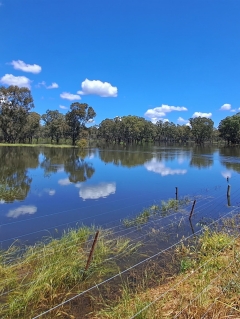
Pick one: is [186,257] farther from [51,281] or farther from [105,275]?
[51,281]

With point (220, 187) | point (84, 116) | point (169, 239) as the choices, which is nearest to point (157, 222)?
point (169, 239)

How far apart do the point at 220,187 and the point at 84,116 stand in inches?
2521

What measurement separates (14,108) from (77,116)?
18625 millimetres

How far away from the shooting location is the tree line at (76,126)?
65.1 meters

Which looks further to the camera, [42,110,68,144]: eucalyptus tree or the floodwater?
[42,110,68,144]: eucalyptus tree

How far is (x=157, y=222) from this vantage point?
955 centimetres

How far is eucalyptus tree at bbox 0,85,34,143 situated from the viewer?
63438mm

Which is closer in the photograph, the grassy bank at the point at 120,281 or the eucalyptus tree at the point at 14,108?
the grassy bank at the point at 120,281

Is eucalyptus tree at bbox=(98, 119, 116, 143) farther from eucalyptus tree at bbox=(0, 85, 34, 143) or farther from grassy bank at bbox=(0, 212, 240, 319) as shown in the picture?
grassy bank at bbox=(0, 212, 240, 319)

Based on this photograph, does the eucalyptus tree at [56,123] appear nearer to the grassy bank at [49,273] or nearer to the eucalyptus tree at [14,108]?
the eucalyptus tree at [14,108]

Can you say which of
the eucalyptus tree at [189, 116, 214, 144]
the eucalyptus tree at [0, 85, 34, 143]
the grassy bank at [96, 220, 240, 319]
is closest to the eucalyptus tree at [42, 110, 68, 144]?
the eucalyptus tree at [0, 85, 34, 143]

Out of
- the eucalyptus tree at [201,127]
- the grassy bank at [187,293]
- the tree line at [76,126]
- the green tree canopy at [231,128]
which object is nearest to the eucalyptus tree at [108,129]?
the tree line at [76,126]

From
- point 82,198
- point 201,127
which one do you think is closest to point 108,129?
point 201,127

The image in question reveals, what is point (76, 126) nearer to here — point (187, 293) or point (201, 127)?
point (201, 127)
